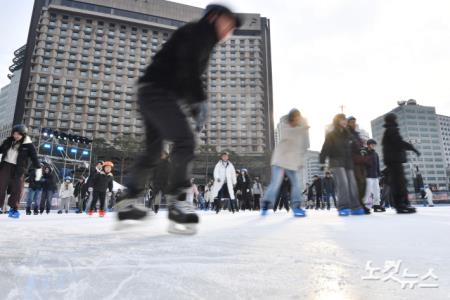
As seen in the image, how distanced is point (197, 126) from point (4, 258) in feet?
4.71

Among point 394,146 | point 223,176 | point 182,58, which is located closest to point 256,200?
point 223,176

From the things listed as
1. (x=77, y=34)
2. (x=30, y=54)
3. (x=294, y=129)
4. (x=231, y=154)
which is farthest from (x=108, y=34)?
(x=294, y=129)

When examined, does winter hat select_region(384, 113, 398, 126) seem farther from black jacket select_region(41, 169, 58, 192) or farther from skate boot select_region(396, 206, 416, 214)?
black jacket select_region(41, 169, 58, 192)

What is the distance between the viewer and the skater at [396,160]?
4.65 m

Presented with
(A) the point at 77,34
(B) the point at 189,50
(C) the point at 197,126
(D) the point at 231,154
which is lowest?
(C) the point at 197,126

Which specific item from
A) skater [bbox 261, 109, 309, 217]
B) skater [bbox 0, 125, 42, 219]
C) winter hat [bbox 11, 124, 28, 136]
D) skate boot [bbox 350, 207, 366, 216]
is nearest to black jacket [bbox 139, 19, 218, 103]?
skater [bbox 261, 109, 309, 217]

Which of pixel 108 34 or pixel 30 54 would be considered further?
pixel 108 34

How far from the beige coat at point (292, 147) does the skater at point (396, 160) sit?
141cm

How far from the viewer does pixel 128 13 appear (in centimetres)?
6819

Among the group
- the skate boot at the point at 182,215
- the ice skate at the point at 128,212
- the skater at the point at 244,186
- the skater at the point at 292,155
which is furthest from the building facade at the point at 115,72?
the skate boot at the point at 182,215

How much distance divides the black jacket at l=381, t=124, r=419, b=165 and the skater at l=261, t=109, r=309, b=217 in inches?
55.0

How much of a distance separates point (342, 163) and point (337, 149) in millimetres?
235

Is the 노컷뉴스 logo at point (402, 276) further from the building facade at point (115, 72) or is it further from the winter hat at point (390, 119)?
the building facade at point (115, 72)

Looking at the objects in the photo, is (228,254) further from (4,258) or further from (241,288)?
(4,258)
